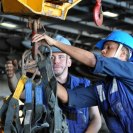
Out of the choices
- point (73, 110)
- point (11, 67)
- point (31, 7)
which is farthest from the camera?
point (73, 110)

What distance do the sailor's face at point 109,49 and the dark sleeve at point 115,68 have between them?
0.25 m

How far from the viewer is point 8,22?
6.38 metres

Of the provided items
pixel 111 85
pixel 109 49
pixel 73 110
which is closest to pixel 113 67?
pixel 111 85

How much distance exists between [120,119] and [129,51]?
1.62ft

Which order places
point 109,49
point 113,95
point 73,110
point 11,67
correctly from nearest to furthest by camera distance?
point 11,67
point 113,95
point 109,49
point 73,110

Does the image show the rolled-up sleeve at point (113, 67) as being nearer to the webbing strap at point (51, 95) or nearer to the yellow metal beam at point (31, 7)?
the webbing strap at point (51, 95)

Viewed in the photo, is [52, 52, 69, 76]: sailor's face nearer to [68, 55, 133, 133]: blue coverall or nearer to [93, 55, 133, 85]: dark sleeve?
[68, 55, 133, 133]: blue coverall

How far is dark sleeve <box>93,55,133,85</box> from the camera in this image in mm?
2248

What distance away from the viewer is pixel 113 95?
2.50 m

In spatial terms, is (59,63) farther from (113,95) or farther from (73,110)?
(113,95)

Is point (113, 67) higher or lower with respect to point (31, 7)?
lower

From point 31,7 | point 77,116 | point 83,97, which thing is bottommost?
point 77,116

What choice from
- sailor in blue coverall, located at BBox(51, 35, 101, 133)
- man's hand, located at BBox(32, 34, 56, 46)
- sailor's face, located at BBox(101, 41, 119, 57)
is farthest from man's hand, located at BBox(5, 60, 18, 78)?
sailor in blue coverall, located at BBox(51, 35, 101, 133)

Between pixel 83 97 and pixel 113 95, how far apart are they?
262 millimetres
